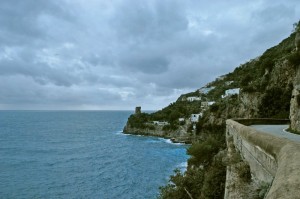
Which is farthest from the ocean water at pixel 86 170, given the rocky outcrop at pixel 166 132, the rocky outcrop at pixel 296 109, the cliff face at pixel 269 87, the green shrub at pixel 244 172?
the green shrub at pixel 244 172

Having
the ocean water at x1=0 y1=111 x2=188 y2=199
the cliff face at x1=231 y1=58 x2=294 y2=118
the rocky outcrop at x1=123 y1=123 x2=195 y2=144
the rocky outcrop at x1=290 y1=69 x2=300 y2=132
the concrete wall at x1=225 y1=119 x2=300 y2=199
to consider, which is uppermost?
the cliff face at x1=231 y1=58 x2=294 y2=118

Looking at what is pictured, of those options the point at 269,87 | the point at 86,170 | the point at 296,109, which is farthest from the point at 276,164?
the point at 86,170

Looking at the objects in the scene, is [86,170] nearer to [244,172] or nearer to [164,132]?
[244,172]

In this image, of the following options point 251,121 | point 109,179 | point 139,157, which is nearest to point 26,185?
point 109,179

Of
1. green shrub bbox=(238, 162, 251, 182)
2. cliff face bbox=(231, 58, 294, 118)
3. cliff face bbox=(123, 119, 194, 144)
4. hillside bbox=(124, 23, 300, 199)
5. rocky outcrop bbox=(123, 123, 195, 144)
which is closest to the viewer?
green shrub bbox=(238, 162, 251, 182)

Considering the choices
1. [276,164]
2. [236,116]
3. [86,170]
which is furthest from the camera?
[86,170]

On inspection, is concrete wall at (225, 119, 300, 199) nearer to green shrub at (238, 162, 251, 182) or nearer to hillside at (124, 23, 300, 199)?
A: green shrub at (238, 162, 251, 182)

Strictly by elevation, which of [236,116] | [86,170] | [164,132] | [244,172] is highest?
[236,116]

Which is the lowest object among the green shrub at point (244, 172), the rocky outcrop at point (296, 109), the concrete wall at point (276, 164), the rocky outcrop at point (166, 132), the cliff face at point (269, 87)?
the rocky outcrop at point (166, 132)

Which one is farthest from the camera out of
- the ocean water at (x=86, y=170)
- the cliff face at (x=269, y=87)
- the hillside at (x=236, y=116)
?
the ocean water at (x=86, y=170)

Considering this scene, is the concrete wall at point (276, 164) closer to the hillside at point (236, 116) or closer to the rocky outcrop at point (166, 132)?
the hillside at point (236, 116)

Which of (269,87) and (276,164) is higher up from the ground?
(269,87)

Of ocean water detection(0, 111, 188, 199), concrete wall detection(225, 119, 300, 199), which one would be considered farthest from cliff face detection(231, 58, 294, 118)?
concrete wall detection(225, 119, 300, 199)

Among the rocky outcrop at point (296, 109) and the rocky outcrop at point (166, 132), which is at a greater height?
the rocky outcrop at point (296, 109)
